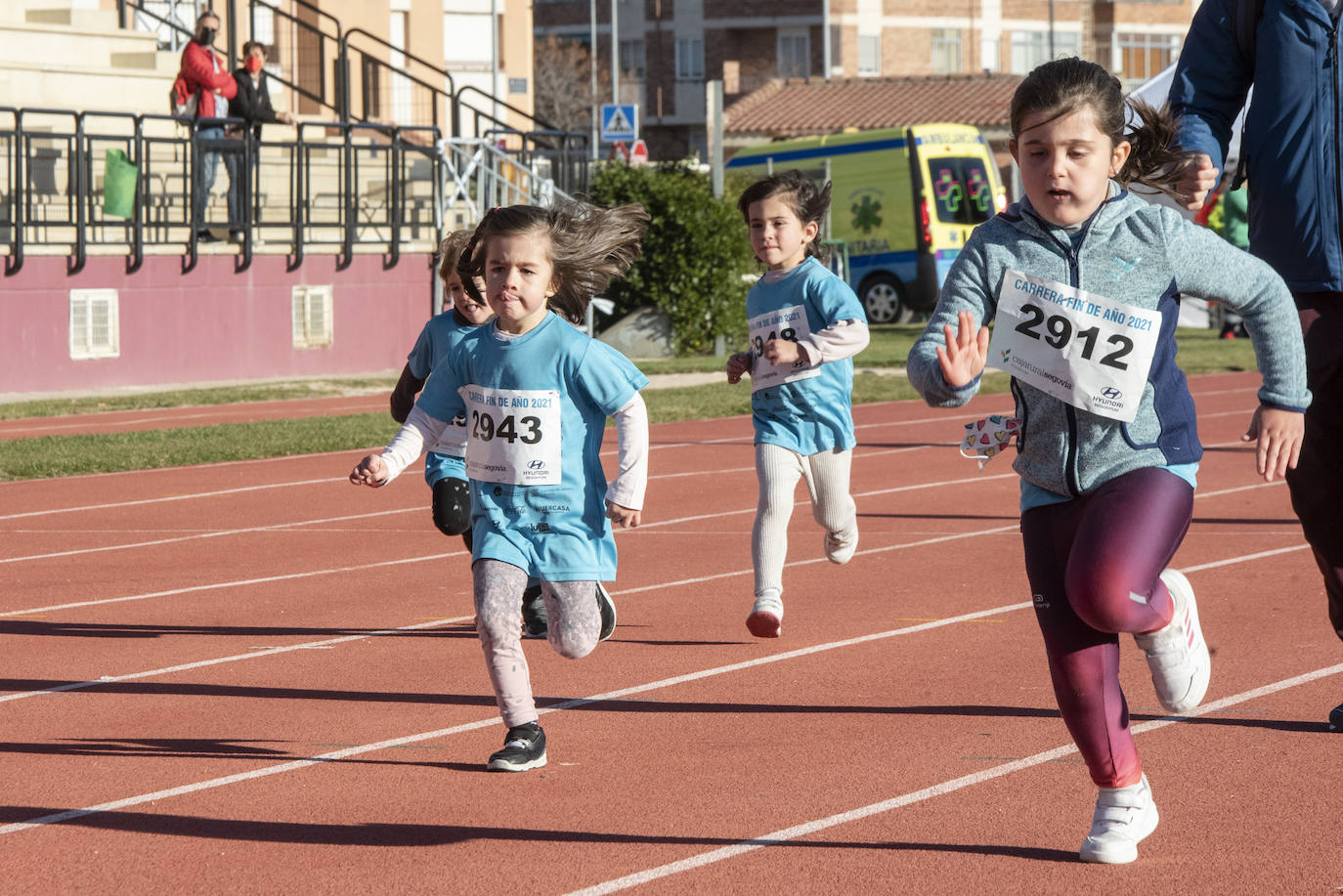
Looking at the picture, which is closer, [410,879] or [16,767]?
[410,879]

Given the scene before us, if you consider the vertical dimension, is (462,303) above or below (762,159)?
below

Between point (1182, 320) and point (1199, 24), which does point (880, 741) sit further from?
point (1182, 320)

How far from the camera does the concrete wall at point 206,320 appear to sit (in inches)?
822

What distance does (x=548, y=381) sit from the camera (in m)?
5.61

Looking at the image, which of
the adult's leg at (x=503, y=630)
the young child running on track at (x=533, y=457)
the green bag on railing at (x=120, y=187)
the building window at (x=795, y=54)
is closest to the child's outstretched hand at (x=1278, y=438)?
the young child running on track at (x=533, y=457)

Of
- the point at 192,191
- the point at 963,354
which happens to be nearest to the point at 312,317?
the point at 192,191

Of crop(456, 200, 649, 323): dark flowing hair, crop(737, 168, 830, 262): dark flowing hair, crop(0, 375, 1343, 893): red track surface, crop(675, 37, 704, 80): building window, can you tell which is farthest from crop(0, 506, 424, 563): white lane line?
crop(675, 37, 704, 80): building window

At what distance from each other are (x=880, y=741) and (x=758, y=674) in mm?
1128

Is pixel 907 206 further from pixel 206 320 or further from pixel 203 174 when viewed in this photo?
pixel 203 174

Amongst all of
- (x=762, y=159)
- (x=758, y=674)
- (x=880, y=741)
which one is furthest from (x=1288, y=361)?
(x=762, y=159)

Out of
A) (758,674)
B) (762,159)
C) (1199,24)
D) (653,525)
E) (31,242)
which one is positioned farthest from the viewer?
(762,159)

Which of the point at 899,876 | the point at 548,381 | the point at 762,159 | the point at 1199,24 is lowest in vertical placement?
the point at 899,876

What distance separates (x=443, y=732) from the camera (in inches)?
237

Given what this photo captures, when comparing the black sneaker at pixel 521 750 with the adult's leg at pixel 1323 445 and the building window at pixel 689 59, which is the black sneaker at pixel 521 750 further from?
the building window at pixel 689 59
